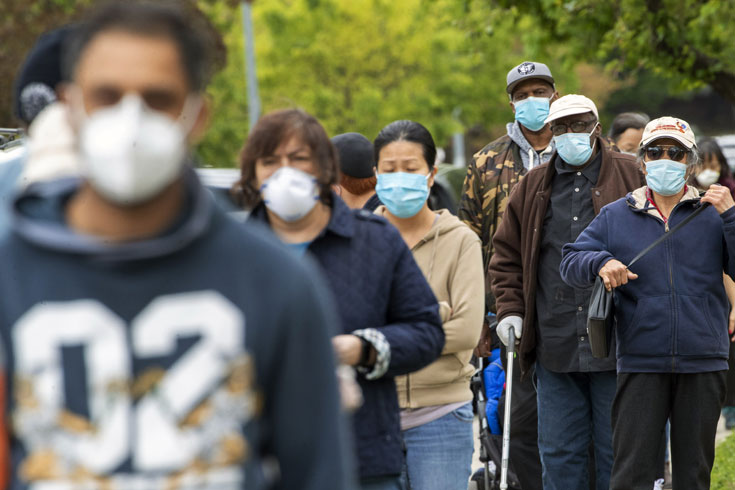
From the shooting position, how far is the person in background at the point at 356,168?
7629 mm

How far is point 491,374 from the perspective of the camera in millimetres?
7898

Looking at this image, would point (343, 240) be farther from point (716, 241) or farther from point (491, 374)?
point (491, 374)

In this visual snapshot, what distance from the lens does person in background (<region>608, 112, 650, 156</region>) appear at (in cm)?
1083

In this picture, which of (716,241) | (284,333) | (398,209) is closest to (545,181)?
(716,241)

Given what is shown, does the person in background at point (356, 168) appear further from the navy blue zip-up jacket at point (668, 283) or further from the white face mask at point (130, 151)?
the white face mask at point (130, 151)

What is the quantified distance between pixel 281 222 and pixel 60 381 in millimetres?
2126

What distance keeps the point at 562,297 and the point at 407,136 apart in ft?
5.54

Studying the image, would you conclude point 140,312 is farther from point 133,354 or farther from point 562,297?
point 562,297

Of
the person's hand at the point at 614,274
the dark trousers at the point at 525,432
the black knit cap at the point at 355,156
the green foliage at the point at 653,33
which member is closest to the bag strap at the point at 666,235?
the person's hand at the point at 614,274

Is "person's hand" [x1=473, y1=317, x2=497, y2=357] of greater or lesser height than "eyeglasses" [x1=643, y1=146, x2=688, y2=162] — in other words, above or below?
below

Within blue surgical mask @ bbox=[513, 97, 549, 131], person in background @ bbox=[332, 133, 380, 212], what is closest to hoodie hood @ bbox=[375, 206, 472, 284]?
person in background @ bbox=[332, 133, 380, 212]

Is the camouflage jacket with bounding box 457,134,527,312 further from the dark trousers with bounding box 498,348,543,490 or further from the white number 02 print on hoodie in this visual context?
the white number 02 print on hoodie

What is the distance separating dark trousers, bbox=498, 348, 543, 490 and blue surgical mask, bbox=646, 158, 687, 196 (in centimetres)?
138

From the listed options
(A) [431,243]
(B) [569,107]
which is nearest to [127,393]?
(A) [431,243]
